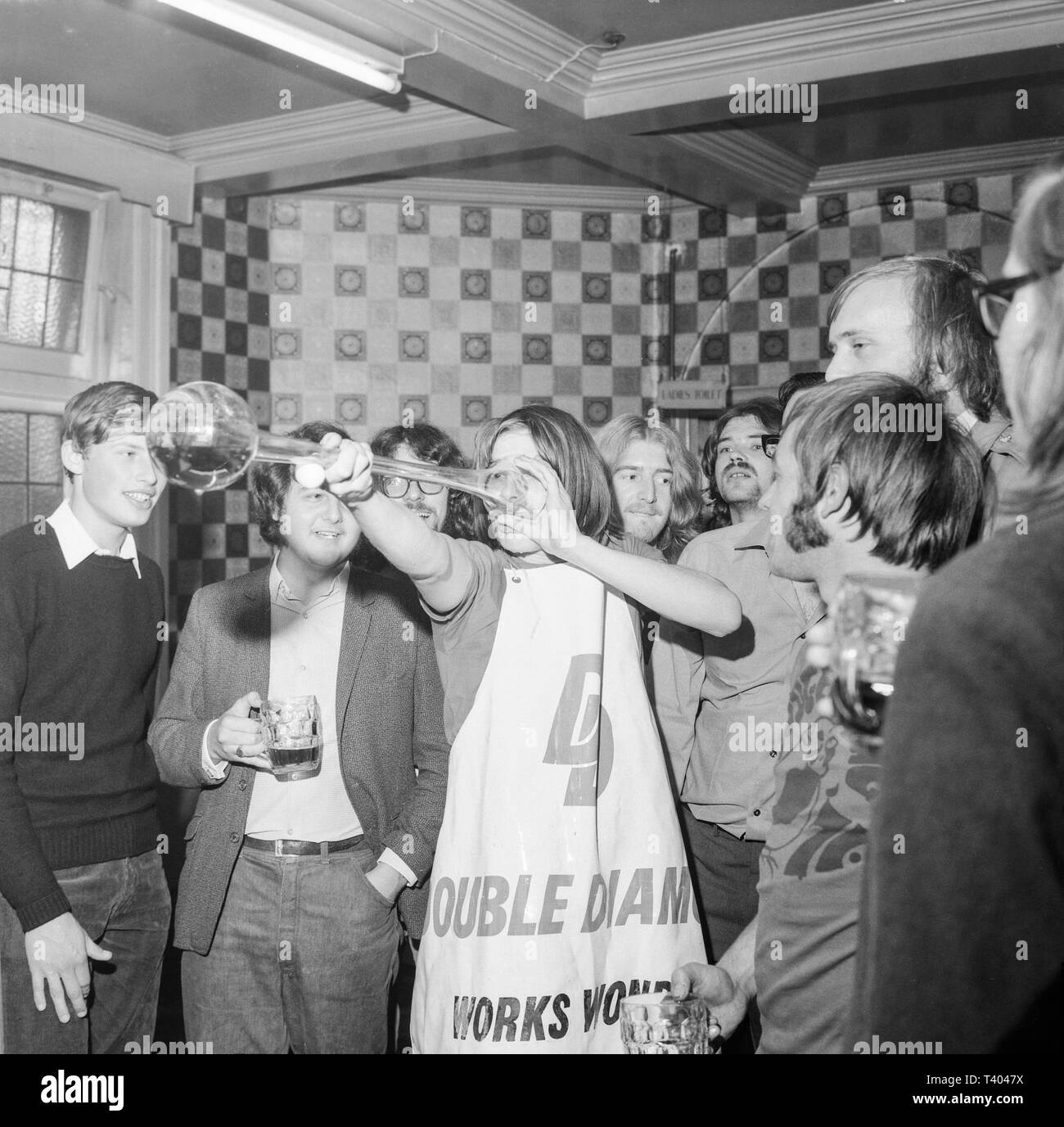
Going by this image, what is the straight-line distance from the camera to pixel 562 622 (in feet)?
4.65

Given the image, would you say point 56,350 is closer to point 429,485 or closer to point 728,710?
point 429,485

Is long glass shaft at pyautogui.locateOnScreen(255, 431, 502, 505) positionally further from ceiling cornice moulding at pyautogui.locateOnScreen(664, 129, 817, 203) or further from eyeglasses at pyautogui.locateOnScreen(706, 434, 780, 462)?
ceiling cornice moulding at pyautogui.locateOnScreen(664, 129, 817, 203)

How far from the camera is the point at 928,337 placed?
4.44ft

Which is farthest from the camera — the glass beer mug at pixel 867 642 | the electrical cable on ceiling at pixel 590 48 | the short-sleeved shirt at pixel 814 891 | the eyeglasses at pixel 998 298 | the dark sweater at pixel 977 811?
the electrical cable on ceiling at pixel 590 48

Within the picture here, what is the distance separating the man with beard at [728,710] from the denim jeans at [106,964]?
2.94 ft

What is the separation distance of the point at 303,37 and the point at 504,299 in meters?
1.58

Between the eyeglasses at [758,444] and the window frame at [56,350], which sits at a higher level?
the window frame at [56,350]

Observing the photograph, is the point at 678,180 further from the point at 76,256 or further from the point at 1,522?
the point at 1,522

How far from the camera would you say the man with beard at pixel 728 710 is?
5.91 feet

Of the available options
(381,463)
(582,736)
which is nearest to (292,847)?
(582,736)

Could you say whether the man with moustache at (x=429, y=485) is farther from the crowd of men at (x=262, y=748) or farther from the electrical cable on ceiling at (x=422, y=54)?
the electrical cable on ceiling at (x=422, y=54)

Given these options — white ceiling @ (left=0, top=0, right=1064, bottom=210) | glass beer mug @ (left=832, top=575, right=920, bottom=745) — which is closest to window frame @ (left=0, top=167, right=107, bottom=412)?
white ceiling @ (left=0, top=0, right=1064, bottom=210)

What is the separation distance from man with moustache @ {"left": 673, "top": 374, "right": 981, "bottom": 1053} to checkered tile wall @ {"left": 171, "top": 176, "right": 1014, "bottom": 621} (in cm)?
285

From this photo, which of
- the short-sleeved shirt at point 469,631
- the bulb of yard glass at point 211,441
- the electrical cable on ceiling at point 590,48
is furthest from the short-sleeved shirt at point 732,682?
the electrical cable on ceiling at point 590,48
